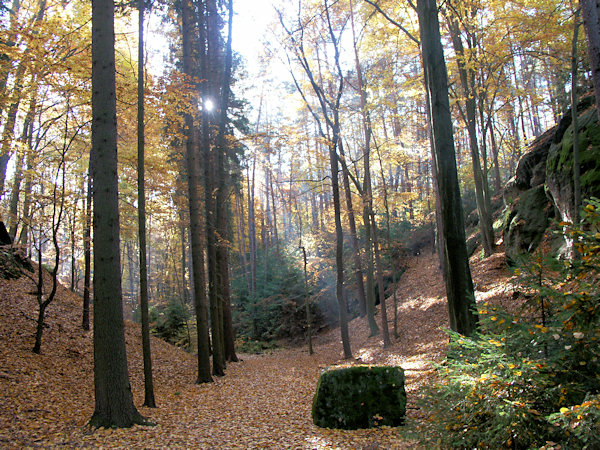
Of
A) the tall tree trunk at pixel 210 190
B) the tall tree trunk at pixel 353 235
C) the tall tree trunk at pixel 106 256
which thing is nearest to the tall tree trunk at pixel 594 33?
the tall tree trunk at pixel 106 256

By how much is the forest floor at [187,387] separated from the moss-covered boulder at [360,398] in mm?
184

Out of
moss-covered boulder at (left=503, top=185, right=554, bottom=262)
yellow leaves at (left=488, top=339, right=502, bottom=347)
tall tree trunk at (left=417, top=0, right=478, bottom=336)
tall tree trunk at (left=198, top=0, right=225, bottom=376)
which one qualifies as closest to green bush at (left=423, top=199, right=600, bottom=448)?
yellow leaves at (left=488, top=339, right=502, bottom=347)

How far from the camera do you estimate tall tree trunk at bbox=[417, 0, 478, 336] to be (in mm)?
5301

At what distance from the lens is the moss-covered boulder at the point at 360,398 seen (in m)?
5.39

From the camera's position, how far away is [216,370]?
34.7 feet

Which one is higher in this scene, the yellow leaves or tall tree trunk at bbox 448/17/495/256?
tall tree trunk at bbox 448/17/495/256

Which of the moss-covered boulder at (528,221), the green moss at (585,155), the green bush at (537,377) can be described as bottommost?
the green bush at (537,377)

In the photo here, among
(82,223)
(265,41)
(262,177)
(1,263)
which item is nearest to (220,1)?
(265,41)

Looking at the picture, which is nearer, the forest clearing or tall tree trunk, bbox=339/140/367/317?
the forest clearing

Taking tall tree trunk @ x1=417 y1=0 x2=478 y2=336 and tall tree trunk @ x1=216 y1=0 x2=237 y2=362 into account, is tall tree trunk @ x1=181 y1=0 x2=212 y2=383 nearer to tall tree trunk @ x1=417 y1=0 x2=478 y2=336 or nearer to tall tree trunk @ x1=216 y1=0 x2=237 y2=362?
tall tree trunk @ x1=216 y1=0 x2=237 y2=362

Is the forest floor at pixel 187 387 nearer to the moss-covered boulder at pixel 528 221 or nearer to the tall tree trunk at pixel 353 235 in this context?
the moss-covered boulder at pixel 528 221

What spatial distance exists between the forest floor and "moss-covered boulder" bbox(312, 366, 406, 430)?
0.61 ft

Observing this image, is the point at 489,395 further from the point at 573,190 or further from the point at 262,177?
the point at 262,177

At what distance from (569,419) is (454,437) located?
91 cm
